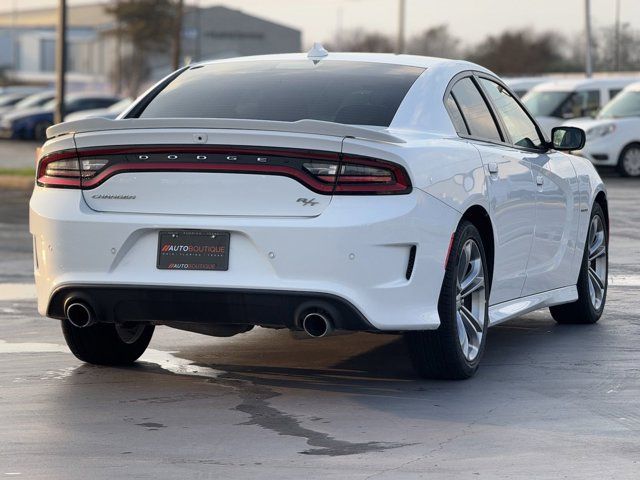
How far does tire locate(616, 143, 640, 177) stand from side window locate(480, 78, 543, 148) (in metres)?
Answer: 19.2

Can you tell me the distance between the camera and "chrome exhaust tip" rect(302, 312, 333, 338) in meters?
6.66

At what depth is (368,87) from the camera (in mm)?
7590

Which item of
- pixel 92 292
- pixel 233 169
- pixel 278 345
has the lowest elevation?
pixel 278 345

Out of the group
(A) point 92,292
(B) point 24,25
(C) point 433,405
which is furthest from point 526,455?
(B) point 24,25

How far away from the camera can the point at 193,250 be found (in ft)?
22.2

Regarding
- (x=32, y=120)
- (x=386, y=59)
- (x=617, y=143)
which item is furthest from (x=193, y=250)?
(x=32, y=120)

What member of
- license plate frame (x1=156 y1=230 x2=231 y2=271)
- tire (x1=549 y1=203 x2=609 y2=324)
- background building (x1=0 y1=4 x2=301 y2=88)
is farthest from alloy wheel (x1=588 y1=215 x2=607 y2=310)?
background building (x1=0 y1=4 x2=301 y2=88)

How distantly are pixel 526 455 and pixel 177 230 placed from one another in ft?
6.38

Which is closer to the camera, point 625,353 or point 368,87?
point 368,87

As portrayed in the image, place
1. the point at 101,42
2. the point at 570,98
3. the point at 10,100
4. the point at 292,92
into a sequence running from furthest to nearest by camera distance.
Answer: the point at 101,42, the point at 10,100, the point at 570,98, the point at 292,92

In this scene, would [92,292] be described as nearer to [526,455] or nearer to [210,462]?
[210,462]

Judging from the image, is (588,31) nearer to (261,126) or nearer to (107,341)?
(107,341)

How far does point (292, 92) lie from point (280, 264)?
4.20 feet

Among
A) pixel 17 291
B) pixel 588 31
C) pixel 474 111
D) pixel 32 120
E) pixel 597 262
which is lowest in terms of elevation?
pixel 32 120
